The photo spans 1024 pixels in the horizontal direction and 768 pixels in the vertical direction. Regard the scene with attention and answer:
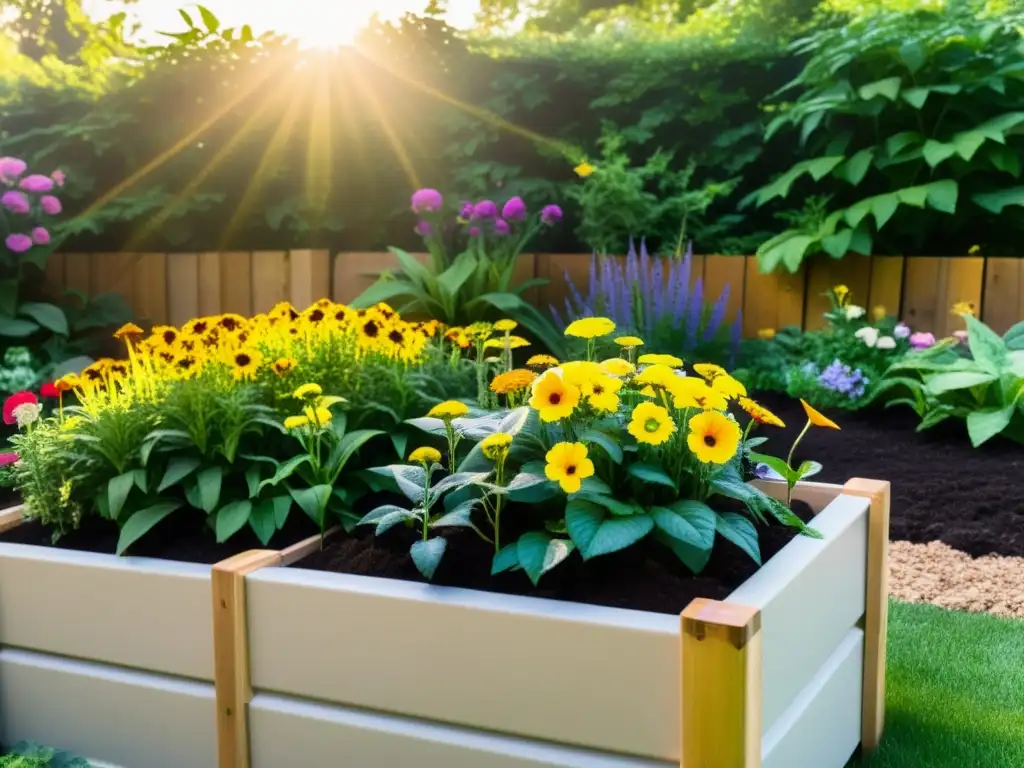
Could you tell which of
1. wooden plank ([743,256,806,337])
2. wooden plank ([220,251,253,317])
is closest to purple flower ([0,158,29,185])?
wooden plank ([220,251,253,317])

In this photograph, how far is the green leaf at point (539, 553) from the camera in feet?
4.86

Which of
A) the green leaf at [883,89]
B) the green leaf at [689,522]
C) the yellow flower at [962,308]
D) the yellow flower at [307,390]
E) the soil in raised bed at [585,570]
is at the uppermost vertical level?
the green leaf at [883,89]

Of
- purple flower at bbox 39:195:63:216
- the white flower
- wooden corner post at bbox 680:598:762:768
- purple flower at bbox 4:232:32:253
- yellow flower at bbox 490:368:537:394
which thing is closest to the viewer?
wooden corner post at bbox 680:598:762:768

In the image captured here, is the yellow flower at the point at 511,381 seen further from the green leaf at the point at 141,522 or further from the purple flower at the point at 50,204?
the purple flower at the point at 50,204

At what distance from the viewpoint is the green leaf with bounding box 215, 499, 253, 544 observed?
1863 millimetres

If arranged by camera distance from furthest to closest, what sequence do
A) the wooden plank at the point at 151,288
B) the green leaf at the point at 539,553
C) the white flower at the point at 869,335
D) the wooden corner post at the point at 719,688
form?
1. the wooden plank at the point at 151,288
2. the white flower at the point at 869,335
3. the green leaf at the point at 539,553
4. the wooden corner post at the point at 719,688

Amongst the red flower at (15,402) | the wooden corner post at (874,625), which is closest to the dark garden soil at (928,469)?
the wooden corner post at (874,625)

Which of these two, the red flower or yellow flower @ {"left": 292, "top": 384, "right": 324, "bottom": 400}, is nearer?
yellow flower @ {"left": 292, "top": 384, "right": 324, "bottom": 400}

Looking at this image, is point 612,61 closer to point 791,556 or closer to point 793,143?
point 793,143

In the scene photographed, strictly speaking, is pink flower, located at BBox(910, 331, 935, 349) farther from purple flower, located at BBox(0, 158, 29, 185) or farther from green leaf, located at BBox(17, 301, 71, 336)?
purple flower, located at BBox(0, 158, 29, 185)

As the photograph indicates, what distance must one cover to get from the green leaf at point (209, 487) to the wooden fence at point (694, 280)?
3156 millimetres

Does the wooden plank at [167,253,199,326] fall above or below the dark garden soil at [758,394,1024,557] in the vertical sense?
above

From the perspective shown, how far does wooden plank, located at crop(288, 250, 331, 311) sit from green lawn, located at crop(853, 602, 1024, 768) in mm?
3360

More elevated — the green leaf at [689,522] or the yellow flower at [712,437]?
the yellow flower at [712,437]
